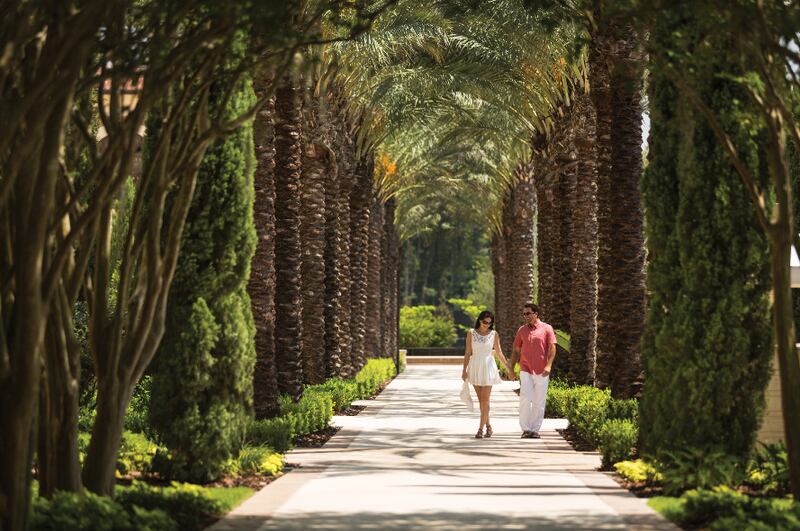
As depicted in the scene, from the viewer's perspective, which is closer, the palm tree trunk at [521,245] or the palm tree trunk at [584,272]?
the palm tree trunk at [584,272]

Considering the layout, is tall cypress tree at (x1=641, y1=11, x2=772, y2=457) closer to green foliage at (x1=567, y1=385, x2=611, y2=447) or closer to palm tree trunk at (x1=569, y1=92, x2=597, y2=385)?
green foliage at (x1=567, y1=385, x2=611, y2=447)

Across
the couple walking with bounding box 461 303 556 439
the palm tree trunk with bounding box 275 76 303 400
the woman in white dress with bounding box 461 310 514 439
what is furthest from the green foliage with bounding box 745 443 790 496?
the palm tree trunk with bounding box 275 76 303 400

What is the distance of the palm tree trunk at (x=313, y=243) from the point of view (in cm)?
2830

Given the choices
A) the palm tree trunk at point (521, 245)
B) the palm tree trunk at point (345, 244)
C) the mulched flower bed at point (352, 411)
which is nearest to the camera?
the mulched flower bed at point (352, 411)

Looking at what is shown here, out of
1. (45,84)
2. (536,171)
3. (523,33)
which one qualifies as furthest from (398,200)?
(45,84)

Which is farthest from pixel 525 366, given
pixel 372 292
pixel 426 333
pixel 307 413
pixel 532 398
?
pixel 426 333

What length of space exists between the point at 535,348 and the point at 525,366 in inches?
12.7

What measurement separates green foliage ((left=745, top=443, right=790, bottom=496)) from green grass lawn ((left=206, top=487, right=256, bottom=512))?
15.7 feet

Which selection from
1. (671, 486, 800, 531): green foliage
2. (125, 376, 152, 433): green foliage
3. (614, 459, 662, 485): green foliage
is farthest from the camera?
(125, 376, 152, 433): green foliage

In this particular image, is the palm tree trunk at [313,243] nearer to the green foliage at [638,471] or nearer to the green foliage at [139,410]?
the green foliage at [139,410]

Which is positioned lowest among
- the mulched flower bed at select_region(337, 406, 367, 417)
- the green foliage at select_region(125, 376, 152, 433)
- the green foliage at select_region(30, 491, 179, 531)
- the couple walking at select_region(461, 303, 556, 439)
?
the mulched flower bed at select_region(337, 406, 367, 417)

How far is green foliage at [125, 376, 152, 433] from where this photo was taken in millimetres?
18906

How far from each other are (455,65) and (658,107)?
64.6 feet

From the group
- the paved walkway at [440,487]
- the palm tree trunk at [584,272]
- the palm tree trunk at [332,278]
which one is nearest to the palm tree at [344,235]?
the palm tree trunk at [332,278]
